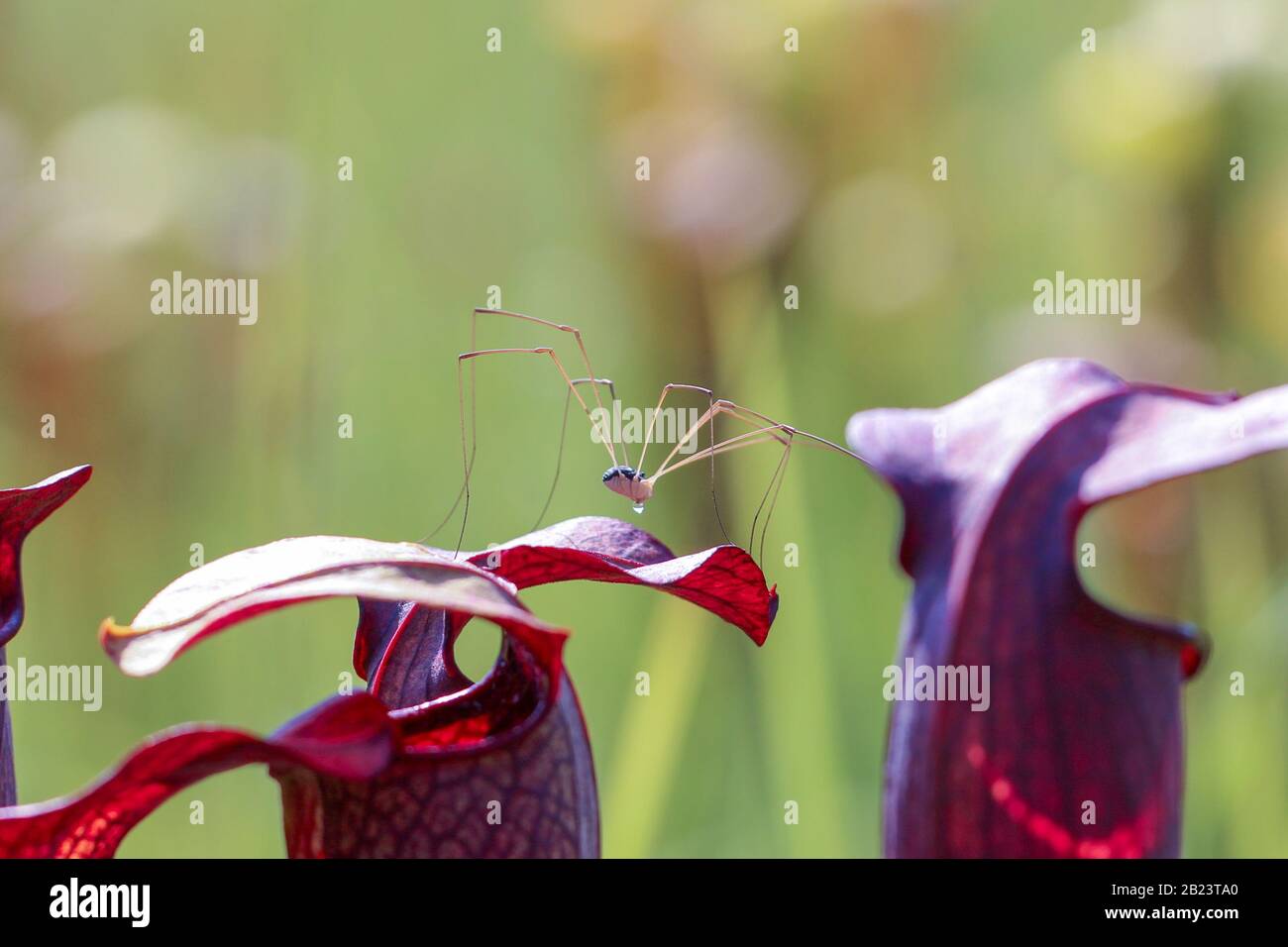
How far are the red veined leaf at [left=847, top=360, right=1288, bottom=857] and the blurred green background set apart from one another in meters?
0.87

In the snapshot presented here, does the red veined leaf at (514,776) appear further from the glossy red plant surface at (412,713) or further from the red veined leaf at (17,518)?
the red veined leaf at (17,518)

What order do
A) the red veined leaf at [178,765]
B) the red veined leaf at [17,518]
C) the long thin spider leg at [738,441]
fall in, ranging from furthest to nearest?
1. the long thin spider leg at [738,441]
2. the red veined leaf at [17,518]
3. the red veined leaf at [178,765]

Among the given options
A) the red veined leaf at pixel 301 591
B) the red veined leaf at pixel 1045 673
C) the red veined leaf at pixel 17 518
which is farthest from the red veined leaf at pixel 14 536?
the red veined leaf at pixel 1045 673

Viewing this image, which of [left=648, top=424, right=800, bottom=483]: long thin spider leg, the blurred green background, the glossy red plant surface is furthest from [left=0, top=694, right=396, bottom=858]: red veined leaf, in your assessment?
the blurred green background

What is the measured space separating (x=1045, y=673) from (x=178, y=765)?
259 mm

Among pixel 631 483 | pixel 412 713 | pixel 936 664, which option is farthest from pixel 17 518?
pixel 631 483

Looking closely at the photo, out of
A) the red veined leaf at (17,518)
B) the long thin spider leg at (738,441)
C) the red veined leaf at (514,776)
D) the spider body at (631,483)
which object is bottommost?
the red veined leaf at (514,776)

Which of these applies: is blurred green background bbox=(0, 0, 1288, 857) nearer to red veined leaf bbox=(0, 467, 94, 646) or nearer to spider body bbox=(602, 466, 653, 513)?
spider body bbox=(602, 466, 653, 513)

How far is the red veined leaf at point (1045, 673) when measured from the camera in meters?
0.35

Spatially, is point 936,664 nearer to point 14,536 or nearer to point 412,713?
point 412,713

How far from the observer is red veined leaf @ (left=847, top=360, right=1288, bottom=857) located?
352 millimetres
